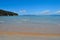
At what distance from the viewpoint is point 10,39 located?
140 inches

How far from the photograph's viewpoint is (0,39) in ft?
11.5

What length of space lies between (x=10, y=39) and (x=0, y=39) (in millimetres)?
288

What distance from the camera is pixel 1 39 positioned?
11.5ft

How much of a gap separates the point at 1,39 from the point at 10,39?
26 centimetres

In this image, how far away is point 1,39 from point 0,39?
0.03m

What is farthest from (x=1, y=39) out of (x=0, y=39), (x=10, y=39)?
(x=10, y=39)

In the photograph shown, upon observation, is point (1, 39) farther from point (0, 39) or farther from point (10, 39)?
point (10, 39)
